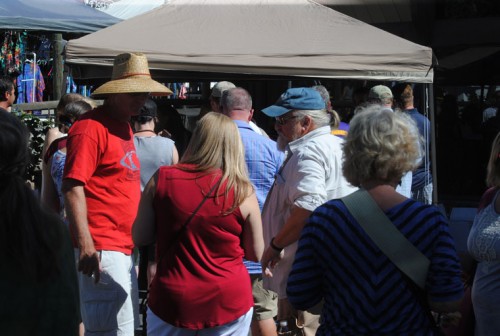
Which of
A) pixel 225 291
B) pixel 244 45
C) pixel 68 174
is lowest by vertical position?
pixel 225 291

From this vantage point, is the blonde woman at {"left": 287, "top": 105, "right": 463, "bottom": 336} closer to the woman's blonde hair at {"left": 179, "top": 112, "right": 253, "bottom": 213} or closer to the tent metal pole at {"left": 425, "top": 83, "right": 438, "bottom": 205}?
the woman's blonde hair at {"left": 179, "top": 112, "right": 253, "bottom": 213}

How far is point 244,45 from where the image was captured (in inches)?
269

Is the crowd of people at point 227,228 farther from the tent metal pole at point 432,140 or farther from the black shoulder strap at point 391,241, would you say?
the tent metal pole at point 432,140

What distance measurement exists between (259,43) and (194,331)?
3673mm

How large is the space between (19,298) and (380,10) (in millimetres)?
9056

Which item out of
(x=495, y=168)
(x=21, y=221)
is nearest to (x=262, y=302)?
(x=495, y=168)

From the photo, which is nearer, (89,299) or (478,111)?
(89,299)

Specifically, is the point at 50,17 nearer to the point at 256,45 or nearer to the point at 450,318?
the point at 256,45

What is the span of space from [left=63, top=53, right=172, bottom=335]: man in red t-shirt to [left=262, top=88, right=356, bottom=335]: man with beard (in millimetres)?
790

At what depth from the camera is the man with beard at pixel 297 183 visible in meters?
4.15

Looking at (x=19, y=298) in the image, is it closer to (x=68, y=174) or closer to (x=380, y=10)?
(x=68, y=174)

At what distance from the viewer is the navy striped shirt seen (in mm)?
2730

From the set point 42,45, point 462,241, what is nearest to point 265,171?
point 462,241

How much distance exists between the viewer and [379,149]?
2807mm
